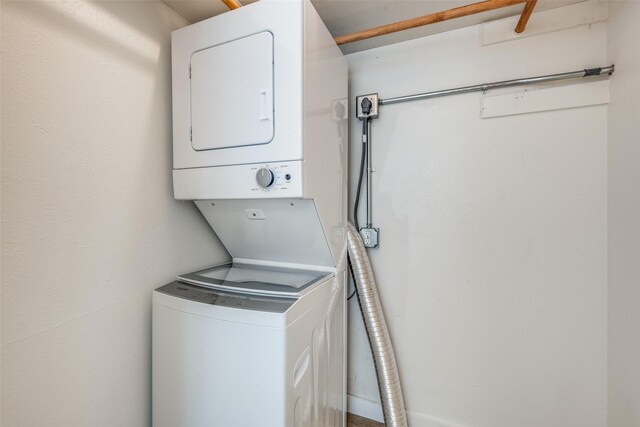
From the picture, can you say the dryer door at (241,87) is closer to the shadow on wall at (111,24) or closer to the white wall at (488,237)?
the shadow on wall at (111,24)

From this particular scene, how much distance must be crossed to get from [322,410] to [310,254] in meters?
0.73

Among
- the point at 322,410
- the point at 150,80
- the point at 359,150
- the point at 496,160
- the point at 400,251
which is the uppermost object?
the point at 150,80

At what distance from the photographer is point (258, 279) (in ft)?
4.20

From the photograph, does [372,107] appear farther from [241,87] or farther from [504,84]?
[241,87]

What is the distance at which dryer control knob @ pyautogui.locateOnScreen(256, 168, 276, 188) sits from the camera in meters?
1.06

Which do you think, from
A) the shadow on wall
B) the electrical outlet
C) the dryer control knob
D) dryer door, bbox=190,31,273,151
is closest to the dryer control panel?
the dryer control knob

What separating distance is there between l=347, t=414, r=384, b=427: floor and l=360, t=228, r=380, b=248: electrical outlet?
43.9 inches

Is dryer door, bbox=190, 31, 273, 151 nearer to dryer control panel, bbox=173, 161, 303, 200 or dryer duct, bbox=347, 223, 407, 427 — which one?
dryer control panel, bbox=173, 161, 303, 200

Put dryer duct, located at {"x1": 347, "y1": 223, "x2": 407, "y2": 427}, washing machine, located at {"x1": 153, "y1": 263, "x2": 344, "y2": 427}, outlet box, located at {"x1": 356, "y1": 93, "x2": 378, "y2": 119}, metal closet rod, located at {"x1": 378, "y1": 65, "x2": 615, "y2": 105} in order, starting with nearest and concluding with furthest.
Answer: washing machine, located at {"x1": 153, "y1": 263, "x2": 344, "y2": 427} → metal closet rod, located at {"x1": 378, "y1": 65, "x2": 615, "y2": 105} → dryer duct, located at {"x1": 347, "y1": 223, "x2": 407, "y2": 427} → outlet box, located at {"x1": 356, "y1": 93, "x2": 378, "y2": 119}

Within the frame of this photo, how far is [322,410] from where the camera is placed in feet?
4.15

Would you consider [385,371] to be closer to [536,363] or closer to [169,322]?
[536,363]

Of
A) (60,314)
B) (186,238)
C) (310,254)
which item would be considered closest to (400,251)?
(310,254)

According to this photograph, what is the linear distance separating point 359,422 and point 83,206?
1.90m

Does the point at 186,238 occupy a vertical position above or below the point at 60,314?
above
